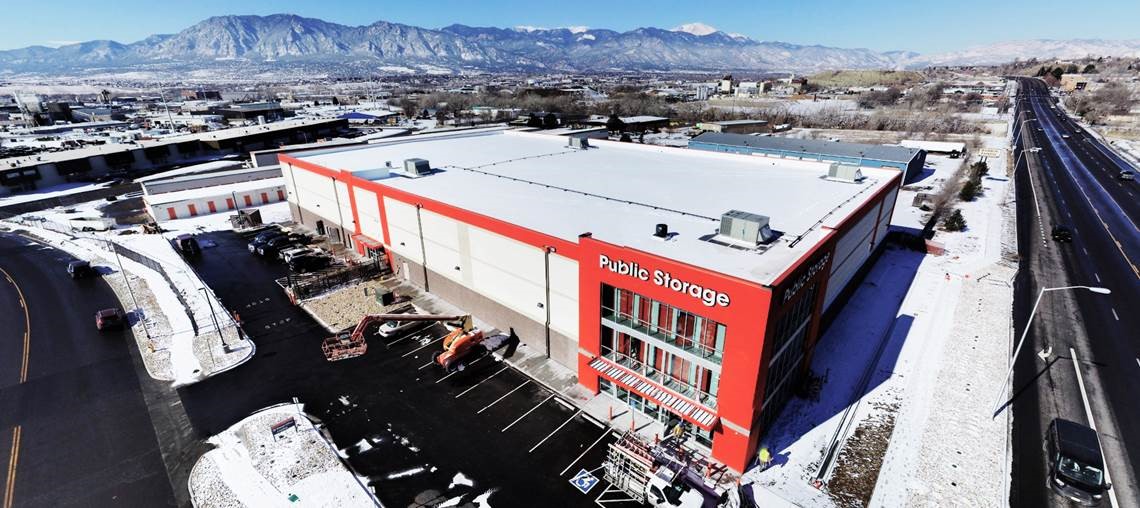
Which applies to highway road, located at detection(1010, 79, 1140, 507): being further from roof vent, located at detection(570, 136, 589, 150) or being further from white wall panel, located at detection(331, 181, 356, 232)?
white wall panel, located at detection(331, 181, 356, 232)

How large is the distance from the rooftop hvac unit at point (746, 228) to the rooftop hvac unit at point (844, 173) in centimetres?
2095

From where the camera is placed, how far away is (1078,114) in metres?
158

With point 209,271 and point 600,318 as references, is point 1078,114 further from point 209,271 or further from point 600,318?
point 209,271

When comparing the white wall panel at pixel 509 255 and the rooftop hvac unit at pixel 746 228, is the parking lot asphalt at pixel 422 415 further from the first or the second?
the rooftop hvac unit at pixel 746 228

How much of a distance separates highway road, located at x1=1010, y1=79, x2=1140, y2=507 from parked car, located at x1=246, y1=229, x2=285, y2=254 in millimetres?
65707

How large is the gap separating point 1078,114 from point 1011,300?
611 ft

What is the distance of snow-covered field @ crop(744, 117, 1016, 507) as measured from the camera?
23.2 metres

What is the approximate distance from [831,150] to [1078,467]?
226ft

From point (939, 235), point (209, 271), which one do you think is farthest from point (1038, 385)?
point (209, 271)

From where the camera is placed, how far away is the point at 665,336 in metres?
25.1

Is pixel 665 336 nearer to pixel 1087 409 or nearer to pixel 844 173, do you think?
A: pixel 1087 409

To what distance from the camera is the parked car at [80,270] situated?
46500mm

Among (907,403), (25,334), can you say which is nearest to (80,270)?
(25,334)

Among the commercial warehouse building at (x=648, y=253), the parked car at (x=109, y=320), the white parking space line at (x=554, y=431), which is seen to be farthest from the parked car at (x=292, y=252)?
the white parking space line at (x=554, y=431)
